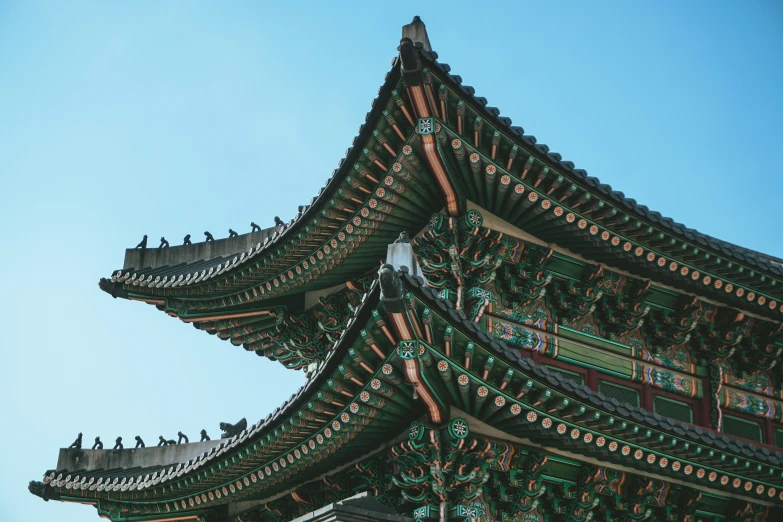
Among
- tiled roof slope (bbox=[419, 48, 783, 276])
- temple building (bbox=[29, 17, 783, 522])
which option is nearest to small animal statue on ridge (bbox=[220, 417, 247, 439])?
temple building (bbox=[29, 17, 783, 522])

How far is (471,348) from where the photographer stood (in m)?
12.2

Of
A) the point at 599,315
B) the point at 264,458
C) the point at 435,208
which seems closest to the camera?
the point at 264,458

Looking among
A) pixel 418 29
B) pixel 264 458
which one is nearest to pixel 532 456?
pixel 264 458

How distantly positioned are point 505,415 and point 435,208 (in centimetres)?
418

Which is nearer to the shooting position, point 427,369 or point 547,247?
point 427,369

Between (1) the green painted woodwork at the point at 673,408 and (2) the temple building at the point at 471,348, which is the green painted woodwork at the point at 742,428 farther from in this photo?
(1) the green painted woodwork at the point at 673,408

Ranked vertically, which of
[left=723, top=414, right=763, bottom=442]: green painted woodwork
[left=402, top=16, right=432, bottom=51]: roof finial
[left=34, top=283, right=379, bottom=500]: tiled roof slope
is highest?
[left=402, top=16, right=432, bottom=51]: roof finial

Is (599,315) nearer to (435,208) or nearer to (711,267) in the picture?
(711,267)

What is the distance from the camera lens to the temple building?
12789mm

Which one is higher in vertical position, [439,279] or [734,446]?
[439,279]

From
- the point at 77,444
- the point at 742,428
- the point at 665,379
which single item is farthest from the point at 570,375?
the point at 77,444

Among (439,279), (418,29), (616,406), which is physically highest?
(418,29)

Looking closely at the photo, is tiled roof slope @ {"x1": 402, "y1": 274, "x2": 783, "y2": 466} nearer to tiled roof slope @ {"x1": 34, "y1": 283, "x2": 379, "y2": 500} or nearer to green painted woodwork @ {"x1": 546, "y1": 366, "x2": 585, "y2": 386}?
tiled roof slope @ {"x1": 34, "y1": 283, "x2": 379, "y2": 500}

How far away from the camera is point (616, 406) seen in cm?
1298
